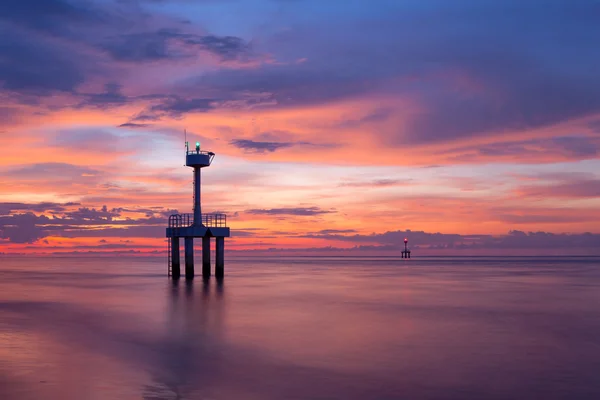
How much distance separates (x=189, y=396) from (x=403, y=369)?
5.56 metres

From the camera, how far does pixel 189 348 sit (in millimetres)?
18516

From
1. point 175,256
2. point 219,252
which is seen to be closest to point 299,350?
point 219,252

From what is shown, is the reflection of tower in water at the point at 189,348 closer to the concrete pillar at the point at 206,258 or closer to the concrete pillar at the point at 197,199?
the concrete pillar at the point at 197,199

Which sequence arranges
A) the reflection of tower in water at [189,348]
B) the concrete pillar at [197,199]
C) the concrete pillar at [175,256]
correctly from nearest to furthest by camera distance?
the reflection of tower in water at [189,348] → the concrete pillar at [197,199] → the concrete pillar at [175,256]

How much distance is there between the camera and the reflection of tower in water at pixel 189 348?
13.3 m

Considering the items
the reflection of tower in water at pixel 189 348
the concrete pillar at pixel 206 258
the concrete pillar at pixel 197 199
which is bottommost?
the reflection of tower in water at pixel 189 348

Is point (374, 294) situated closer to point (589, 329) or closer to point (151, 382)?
point (589, 329)

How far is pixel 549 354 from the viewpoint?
17.5 meters

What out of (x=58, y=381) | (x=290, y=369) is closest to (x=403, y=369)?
(x=290, y=369)

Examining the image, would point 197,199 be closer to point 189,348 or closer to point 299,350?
point 189,348

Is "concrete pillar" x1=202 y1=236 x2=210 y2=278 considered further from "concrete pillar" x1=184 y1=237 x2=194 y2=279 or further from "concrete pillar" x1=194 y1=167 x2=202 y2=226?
"concrete pillar" x1=194 y1=167 x2=202 y2=226

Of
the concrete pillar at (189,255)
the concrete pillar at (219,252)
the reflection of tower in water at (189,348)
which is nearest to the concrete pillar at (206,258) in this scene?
the concrete pillar at (219,252)

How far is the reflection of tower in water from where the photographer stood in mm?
13281

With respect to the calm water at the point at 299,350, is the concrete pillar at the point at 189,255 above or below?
above
